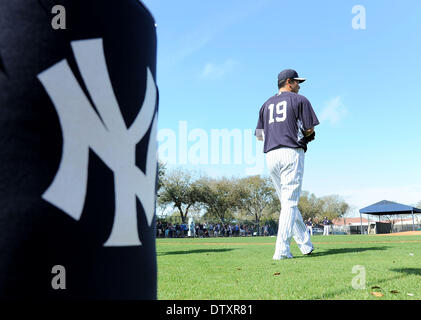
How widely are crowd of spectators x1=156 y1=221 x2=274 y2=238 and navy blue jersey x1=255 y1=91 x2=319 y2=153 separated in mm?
30231

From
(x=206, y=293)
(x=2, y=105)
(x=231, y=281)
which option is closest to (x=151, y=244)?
→ (x=2, y=105)

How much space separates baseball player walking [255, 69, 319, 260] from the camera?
5727 mm

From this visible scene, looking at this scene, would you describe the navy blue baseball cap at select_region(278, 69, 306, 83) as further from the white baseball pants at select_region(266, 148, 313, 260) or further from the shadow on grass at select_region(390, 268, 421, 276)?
the shadow on grass at select_region(390, 268, 421, 276)

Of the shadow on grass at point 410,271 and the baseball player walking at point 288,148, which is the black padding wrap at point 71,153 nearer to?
the shadow on grass at point 410,271

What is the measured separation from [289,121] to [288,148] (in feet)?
1.39

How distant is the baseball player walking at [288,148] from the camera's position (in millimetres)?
5727

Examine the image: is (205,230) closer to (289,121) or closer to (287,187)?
(287,187)

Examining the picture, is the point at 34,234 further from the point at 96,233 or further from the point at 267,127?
the point at 267,127

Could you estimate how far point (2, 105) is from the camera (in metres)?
1.13

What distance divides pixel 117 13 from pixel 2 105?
57 centimetres

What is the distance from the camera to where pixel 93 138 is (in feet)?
4.22

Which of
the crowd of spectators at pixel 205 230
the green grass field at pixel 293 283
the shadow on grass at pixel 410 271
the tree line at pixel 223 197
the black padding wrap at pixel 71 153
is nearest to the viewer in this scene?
the black padding wrap at pixel 71 153

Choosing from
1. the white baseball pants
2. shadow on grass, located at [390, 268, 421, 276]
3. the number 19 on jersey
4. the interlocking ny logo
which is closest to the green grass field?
shadow on grass, located at [390, 268, 421, 276]

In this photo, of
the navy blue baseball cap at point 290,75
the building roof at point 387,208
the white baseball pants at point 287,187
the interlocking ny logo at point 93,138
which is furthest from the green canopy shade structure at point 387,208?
the interlocking ny logo at point 93,138
